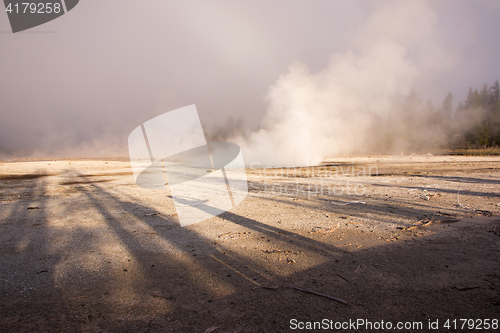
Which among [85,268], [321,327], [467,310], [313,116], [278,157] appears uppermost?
[313,116]

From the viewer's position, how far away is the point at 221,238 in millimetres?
5344

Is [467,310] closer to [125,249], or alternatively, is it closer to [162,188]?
[125,249]

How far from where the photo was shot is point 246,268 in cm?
397

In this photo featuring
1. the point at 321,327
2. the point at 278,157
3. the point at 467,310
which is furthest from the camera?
the point at 278,157

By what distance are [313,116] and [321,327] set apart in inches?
817

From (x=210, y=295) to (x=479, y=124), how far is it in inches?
2592

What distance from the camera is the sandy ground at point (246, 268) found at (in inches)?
112

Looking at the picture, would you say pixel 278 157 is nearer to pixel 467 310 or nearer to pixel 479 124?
pixel 467 310

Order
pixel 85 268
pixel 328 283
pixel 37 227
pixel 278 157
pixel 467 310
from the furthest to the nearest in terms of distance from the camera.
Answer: pixel 278 157, pixel 37 227, pixel 85 268, pixel 328 283, pixel 467 310

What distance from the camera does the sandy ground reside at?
2844mm

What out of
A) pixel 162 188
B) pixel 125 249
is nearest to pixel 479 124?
pixel 162 188

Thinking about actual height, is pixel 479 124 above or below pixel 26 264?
below

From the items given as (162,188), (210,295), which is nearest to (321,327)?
(210,295)

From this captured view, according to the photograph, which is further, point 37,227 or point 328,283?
point 37,227
